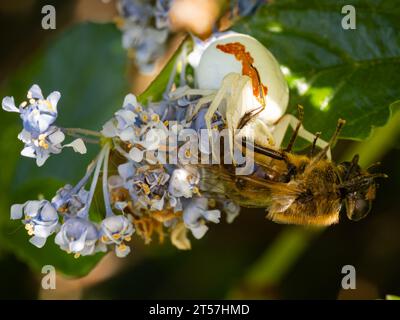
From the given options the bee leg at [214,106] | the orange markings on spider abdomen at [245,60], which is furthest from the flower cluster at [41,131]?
the orange markings on spider abdomen at [245,60]

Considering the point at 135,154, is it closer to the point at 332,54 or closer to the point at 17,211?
the point at 17,211

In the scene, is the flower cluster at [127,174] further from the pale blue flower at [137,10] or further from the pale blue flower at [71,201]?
the pale blue flower at [137,10]

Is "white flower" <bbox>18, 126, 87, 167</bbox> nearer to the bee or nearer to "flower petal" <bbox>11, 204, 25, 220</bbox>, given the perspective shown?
"flower petal" <bbox>11, 204, 25, 220</bbox>

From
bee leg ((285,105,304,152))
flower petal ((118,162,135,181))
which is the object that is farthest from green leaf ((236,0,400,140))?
flower petal ((118,162,135,181))

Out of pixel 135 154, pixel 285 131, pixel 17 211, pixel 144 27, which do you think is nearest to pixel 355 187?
pixel 285 131

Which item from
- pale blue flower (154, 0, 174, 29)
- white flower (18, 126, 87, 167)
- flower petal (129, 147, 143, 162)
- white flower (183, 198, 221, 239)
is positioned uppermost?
pale blue flower (154, 0, 174, 29)
